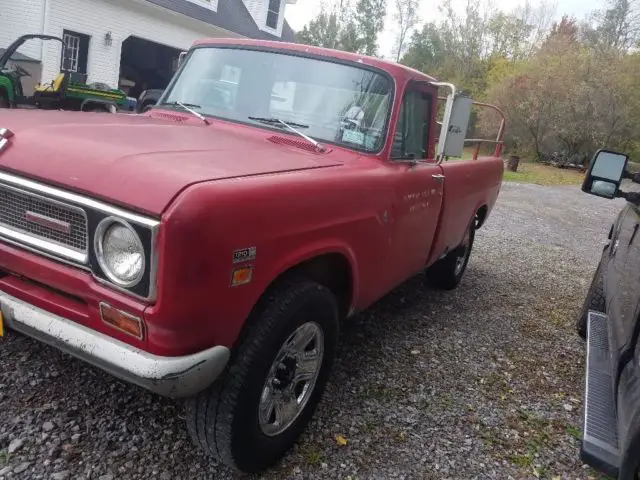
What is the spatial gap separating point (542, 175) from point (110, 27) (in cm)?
1577

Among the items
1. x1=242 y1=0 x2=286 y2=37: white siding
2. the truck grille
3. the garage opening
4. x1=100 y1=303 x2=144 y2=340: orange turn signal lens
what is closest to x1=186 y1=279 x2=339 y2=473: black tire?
x1=100 y1=303 x2=144 y2=340: orange turn signal lens

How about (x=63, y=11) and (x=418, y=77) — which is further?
(x=63, y=11)

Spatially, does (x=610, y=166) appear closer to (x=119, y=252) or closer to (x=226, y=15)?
(x=119, y=252)

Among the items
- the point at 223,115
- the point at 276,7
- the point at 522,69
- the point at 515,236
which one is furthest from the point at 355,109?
the point at 522,69

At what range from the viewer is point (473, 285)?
5871 mm

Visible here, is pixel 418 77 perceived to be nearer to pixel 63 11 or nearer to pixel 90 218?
pixel 90 218

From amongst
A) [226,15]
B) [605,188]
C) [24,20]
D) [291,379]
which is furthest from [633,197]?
[226,15]

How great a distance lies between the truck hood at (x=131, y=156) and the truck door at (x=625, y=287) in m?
1.54

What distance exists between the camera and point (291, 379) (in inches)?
102

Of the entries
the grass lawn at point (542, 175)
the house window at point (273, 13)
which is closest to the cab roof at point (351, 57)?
the grass lawn at point (542, 175)

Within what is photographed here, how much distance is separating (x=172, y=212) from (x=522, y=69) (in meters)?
29.4

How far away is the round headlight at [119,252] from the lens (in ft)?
6.33

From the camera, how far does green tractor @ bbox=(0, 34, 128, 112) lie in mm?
9992

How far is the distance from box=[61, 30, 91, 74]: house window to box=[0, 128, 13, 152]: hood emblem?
13338 mm
